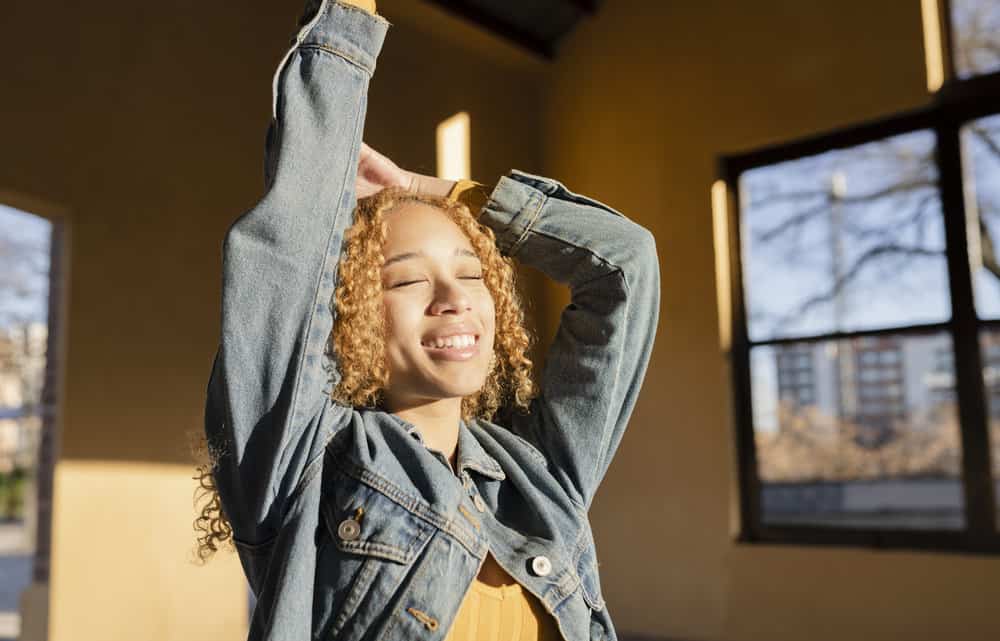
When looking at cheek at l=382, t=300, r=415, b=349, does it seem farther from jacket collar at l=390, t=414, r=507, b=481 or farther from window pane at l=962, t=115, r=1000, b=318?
window pane at l=962, t=115, r=1000, b=318

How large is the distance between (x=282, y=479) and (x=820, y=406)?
14.5 feet

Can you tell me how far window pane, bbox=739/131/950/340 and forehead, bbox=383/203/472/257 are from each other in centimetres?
345

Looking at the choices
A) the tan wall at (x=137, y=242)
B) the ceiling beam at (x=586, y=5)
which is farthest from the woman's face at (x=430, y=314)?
the ceiling beam at (x=586, y=5)

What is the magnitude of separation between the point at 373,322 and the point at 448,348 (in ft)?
0.28

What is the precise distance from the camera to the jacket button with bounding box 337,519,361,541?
3.01ft

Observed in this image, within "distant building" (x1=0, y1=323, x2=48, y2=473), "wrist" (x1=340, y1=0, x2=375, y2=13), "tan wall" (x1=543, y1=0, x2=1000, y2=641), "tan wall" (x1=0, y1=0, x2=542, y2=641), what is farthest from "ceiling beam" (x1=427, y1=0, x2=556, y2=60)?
"wrist" (x1=340, y1=0, x2=375, y2=13)

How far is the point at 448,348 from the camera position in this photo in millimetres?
1022

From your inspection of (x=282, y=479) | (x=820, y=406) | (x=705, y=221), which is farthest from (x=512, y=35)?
(x=282, y=479)

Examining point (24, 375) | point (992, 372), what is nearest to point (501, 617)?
point (992, 372)

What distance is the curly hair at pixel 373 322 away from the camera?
3.27ft

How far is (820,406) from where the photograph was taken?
489 centimetres

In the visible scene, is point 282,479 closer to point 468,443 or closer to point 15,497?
point 468,443

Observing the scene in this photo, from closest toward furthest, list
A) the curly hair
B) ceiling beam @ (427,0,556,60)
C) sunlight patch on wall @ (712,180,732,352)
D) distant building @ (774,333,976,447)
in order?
the curly hair → distant building @ (774,333,976,447) → sunlight patch on wall @ (712,180,732,352) → ceiling beam @ (427,0,556,60)

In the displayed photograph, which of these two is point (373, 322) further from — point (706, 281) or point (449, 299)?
point (706, 281)
